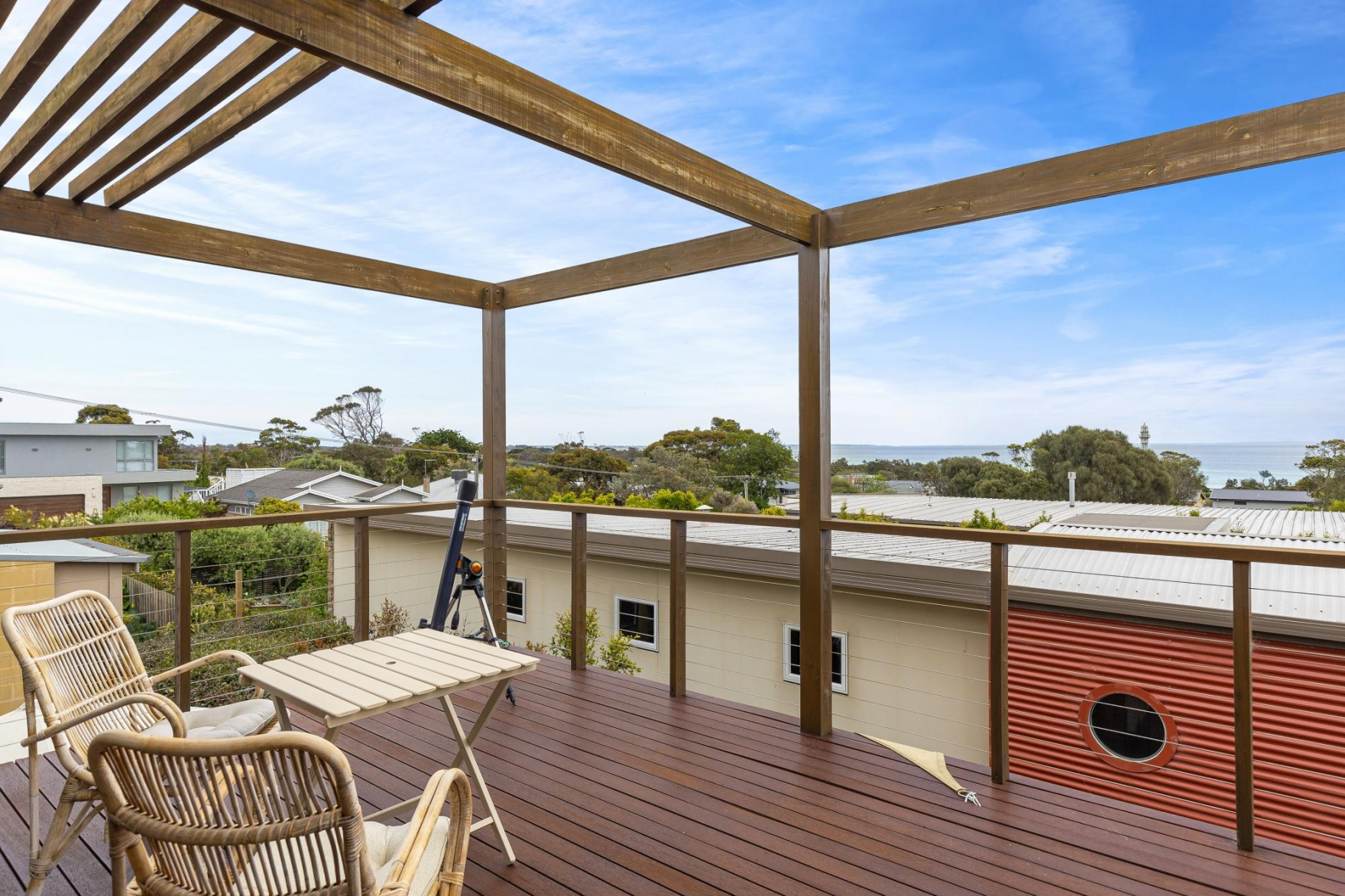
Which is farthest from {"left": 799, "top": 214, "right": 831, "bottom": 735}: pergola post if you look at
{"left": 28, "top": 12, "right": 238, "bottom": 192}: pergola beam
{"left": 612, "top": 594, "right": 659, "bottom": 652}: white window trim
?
{"left": 612, "top": 594, "right": 659, "bottom": 652}: white window trim

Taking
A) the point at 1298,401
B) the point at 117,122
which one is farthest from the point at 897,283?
the point at 117,122

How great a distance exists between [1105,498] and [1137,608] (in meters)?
0.94

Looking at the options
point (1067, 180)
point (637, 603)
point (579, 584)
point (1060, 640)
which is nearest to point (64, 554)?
point (579, 584)

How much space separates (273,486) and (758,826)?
21.4ft

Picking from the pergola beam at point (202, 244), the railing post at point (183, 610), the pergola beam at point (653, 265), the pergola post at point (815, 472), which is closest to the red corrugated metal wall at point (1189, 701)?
the pergola post at point (815, 472)

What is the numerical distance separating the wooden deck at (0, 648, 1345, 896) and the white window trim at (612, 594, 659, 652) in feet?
11.8

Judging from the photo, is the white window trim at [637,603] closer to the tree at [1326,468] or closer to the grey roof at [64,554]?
the grey roof at [64,554]

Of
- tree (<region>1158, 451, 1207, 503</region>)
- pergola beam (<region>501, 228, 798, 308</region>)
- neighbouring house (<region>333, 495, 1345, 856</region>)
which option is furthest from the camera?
tree (<region>1158, 451, 1207, 503</region>)

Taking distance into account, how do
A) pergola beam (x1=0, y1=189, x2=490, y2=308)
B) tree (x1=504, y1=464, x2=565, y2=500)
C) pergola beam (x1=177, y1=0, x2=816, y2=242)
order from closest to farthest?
1. pergola beam (x1=177, y1=0, x2=816, y2=242)
2. pergola beam (x1=0, y1=189, x2=490, y2=308)
3. tree (x1=504, y1=464, x2=565, y2=500)

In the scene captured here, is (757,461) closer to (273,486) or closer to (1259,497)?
(1259,497)

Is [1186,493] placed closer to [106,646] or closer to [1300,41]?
[1300,41]

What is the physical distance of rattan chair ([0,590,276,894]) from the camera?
192 cm

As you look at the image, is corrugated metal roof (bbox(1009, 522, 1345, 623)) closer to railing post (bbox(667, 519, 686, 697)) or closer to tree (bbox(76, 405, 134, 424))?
railing post (bbox(667, 519, 686, 697))

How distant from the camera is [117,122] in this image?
249 centimetres
